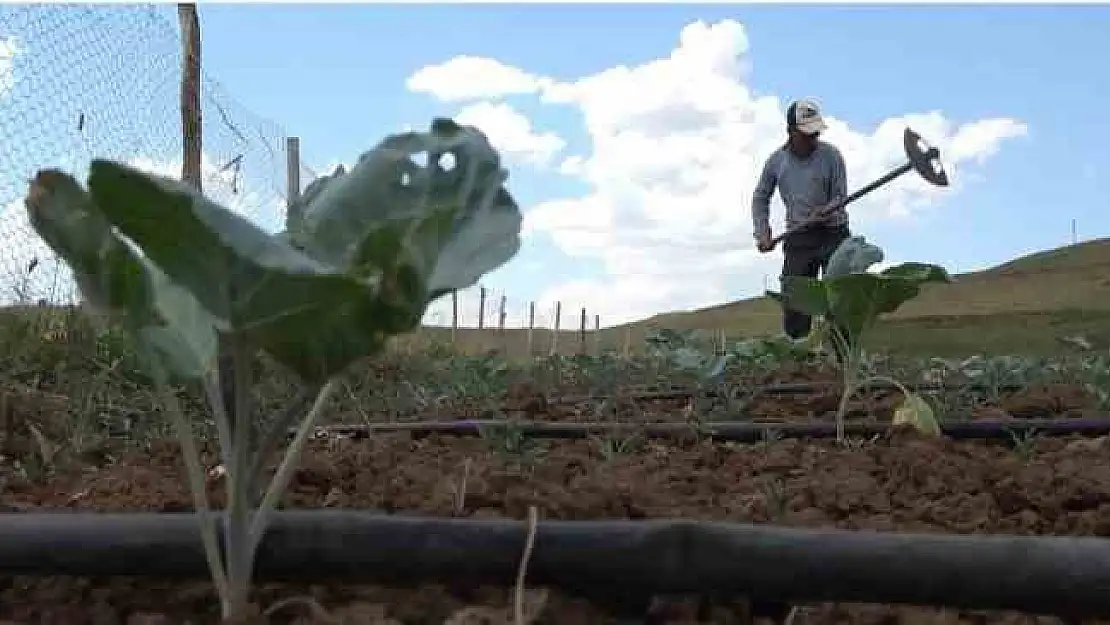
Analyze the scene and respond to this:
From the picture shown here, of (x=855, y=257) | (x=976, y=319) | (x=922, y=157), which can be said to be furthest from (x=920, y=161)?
(x=976, y=319)

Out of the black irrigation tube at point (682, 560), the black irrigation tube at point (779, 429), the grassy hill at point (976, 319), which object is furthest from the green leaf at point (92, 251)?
the grassy hill at point (976, 319)

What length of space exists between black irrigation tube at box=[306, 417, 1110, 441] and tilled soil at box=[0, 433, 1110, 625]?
3.6 inches

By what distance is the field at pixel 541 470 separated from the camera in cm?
123

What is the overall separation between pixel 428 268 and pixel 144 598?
1.84ft

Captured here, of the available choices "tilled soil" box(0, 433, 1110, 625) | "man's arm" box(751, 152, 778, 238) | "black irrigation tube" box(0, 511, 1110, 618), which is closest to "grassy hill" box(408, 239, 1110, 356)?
"man's arm" box(751, 152, 778, 238)

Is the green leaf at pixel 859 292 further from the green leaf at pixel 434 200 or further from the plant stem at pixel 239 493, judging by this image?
the plant stem at pixel 239 493

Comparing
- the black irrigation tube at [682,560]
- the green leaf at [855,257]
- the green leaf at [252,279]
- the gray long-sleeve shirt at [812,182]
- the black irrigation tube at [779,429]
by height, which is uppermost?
the gray long-sleeve shirt at [812,182]

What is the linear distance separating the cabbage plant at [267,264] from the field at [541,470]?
20 centimetres

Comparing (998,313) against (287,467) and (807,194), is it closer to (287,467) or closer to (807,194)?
(807,194)

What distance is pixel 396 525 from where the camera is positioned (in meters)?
1.21

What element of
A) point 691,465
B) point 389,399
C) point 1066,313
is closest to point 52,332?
point 389,399

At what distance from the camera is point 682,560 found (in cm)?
115

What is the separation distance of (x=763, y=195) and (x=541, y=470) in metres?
4.74

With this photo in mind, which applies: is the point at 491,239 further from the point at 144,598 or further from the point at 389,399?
the point at 389,399
